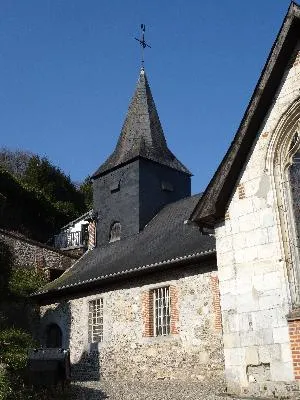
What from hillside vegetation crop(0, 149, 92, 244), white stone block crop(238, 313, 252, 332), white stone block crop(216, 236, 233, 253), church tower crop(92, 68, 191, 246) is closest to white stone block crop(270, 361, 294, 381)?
white stone block crop(238, 313, 252, 332)

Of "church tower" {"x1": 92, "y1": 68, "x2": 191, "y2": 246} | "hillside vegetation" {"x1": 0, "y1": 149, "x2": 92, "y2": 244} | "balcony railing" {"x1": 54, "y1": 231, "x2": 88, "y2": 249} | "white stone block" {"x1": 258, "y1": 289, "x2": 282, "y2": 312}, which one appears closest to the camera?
"white stone block" {"x1": 258, "y1": 289, "x2": 282, "y2": 312}

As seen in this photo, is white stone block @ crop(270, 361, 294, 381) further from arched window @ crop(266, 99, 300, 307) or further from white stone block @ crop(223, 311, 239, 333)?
arched window @ crop(266, 99, 300, 307)

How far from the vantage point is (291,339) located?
7.22 m

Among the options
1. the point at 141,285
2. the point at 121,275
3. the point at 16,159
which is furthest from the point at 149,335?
the point at 16,159

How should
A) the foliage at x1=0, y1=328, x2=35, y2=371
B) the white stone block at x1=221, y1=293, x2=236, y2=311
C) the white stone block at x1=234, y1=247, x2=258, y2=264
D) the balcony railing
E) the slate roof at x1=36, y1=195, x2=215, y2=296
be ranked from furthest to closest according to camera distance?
the balcony railing
the slate roof at x1=36, y1=195, x2=215, y2=296
the foliage at x1=0, y1=328, x2=35, y2=371
the white stone block at x1=221, y1=293, x2=236, y2=311
the white stone block at x1=234, y1=247, x2=258, y2=264

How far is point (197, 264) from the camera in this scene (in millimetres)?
12656

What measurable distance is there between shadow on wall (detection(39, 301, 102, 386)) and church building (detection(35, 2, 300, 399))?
0.14ft

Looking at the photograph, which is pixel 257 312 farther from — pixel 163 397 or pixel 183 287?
pixel 183 287

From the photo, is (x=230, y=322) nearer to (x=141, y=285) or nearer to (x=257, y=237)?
(x=257, y=237)

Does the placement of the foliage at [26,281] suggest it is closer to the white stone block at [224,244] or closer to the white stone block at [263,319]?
the white stone block at [224,244]

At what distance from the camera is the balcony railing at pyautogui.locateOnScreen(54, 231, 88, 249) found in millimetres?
26312

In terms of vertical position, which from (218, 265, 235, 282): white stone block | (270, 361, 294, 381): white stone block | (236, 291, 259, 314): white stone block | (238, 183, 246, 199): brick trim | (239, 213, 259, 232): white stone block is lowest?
(270, 361, 294, 381): white stone block

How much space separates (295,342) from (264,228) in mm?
1906

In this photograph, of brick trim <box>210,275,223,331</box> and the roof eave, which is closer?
brick trim <box>210,275,223,331</box>
